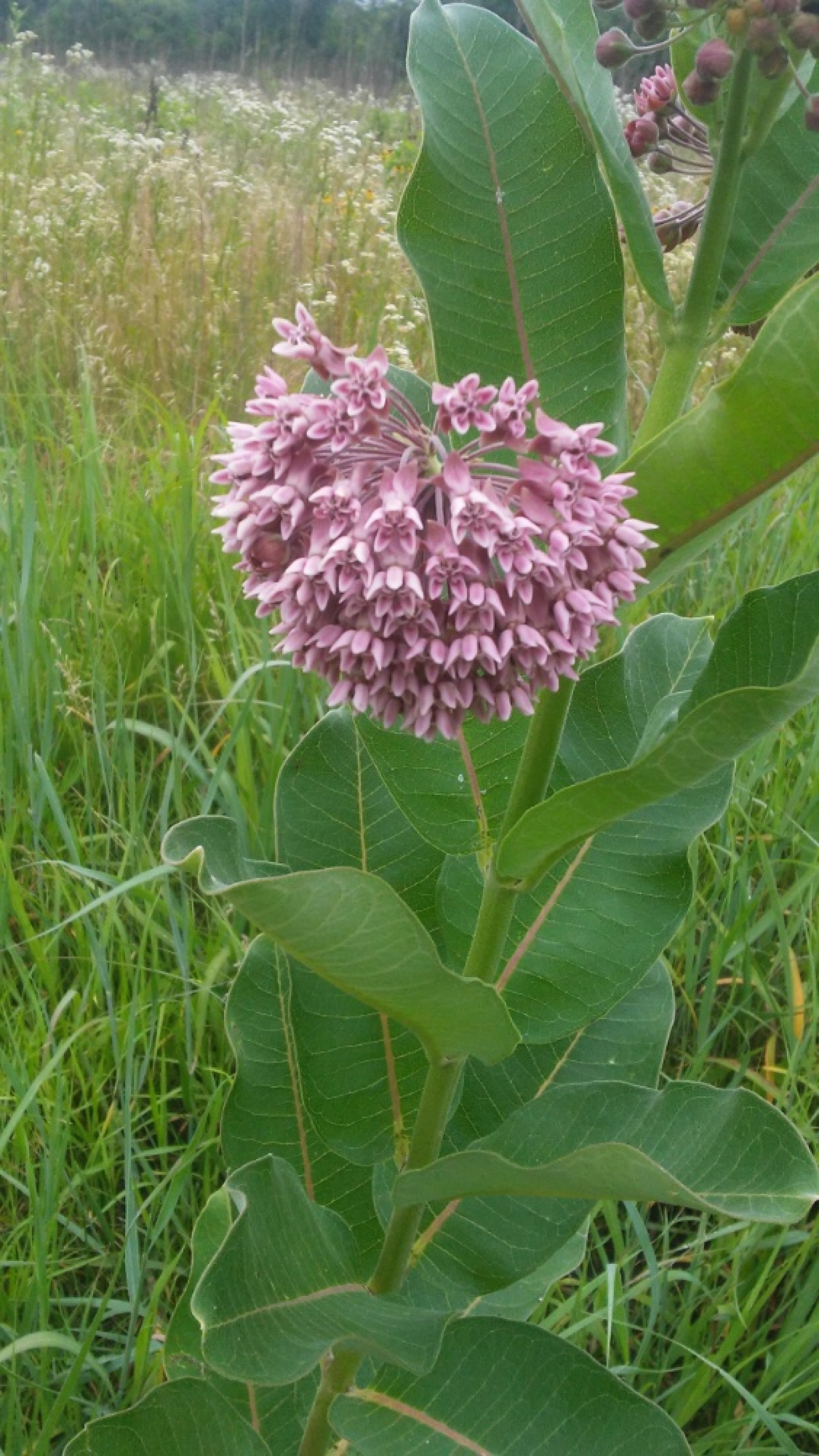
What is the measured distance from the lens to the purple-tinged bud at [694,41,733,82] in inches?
36.9

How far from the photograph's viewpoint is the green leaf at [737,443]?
2.69 feet

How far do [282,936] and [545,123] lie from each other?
0.68 meters

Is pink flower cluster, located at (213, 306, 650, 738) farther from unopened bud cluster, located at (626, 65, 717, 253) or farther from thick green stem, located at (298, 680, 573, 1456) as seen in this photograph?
unopened bud cluster, located at (626, 65, 717, 253)

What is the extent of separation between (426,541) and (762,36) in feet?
1.43

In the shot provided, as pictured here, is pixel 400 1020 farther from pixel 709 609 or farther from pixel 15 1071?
pixel 709 609

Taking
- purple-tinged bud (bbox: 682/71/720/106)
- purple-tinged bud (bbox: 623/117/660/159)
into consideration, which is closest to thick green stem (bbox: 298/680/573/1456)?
purple-tinged bud (bbox: 682/71/720/106)

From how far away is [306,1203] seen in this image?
3.82 ft

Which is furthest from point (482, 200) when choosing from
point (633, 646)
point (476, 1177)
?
point (476, 1177)

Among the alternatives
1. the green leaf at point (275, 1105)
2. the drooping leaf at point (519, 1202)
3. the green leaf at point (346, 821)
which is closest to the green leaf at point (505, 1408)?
the drooping leaf at point (519, 1202)

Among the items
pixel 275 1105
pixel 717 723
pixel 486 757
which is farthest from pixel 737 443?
pixel 275 1105

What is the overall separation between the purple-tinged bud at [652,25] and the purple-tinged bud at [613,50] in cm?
2

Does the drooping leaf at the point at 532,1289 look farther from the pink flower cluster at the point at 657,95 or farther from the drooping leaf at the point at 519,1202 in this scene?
the pink flower cluster at the point at 657,95

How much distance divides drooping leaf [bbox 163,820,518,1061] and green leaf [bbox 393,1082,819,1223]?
0.11 m

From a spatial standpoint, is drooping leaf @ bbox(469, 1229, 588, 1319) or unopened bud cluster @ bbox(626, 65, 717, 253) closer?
unopened bud cluster @ bbox(626, 65, 717, 253)
